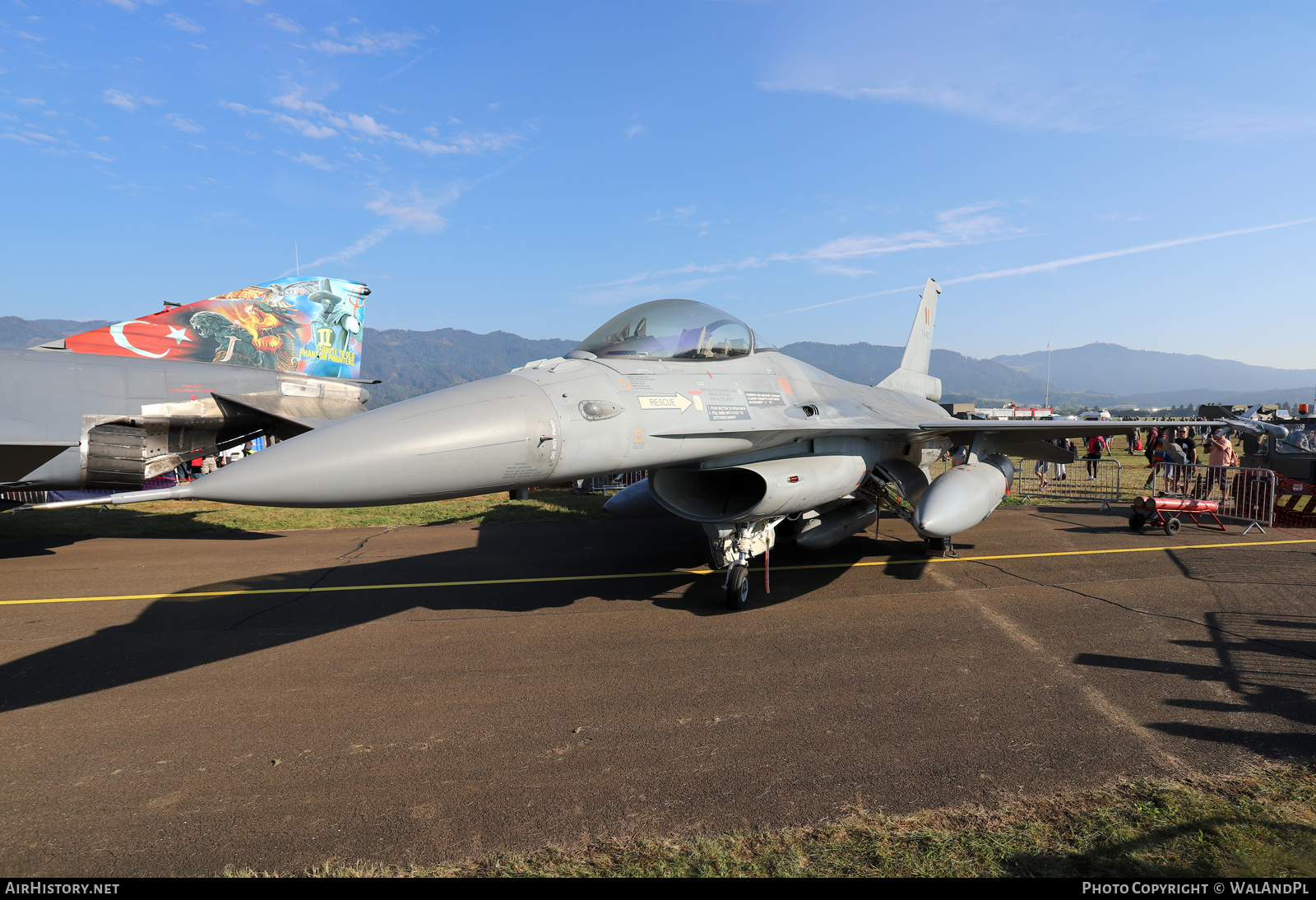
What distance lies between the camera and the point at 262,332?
1198cm

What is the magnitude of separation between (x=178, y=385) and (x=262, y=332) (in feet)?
6.61

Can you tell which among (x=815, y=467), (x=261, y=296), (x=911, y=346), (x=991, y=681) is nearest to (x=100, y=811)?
(x=991, y=681)

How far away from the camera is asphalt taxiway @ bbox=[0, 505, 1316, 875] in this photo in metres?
3.03

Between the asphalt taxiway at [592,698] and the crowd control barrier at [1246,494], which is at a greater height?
the crowd control barrier at [1246,494]

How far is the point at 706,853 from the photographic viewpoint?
2.67 meters

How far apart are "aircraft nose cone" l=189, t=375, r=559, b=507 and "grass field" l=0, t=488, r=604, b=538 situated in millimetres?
7236

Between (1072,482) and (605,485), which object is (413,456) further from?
(1072,482)

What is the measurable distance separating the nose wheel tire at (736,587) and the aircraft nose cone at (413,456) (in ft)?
8.18

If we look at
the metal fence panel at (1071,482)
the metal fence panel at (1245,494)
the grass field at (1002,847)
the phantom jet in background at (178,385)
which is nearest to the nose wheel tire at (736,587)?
the grass field at (1002,847)

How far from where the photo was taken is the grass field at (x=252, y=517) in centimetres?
1198

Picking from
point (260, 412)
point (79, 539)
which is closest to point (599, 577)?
point (260, 412)

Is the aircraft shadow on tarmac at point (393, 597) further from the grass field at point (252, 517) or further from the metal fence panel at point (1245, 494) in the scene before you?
the metal fence panel at point (1245, 494)
